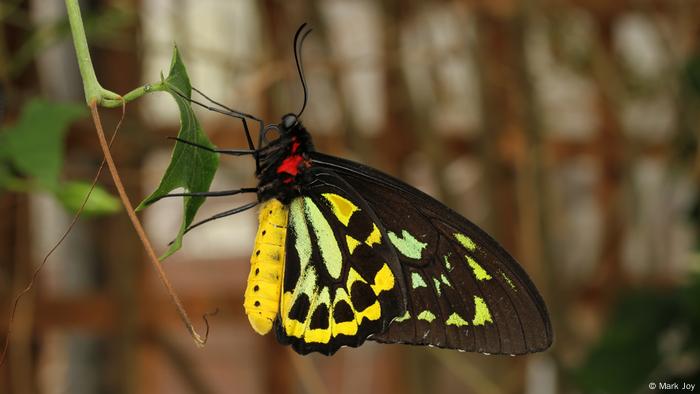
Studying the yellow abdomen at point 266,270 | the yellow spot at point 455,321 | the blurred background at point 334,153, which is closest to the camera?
the yellow abdomen at point 266,270

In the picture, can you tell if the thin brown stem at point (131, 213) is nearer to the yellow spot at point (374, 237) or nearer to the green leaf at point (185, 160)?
the green leaf at point (185, 160)

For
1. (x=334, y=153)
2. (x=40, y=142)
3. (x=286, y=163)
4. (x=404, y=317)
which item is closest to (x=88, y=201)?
(x=40, y=142)

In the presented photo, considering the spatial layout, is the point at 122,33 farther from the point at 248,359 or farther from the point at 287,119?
the point at 248,359

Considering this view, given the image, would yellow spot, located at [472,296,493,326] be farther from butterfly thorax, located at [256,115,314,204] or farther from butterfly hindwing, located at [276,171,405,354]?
butterfly thorax, located at [256,115,314,204]

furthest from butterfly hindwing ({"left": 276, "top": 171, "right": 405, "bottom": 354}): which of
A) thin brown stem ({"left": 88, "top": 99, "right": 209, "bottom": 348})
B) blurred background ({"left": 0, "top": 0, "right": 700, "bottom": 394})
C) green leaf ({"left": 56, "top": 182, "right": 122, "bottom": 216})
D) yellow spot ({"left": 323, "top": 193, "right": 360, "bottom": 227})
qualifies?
blurred background ({"left": 0, "top": 0, "right": 700, "bottom": 394})

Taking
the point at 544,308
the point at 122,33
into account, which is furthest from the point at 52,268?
A: the point at 544,308

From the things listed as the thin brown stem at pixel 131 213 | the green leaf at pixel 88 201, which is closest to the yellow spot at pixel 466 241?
the green leaf at pixel 88 201

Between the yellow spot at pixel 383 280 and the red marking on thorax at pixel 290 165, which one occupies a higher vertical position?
the red marking on thorax at pixel 290 165

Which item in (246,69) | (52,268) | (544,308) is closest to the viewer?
(544,308)
